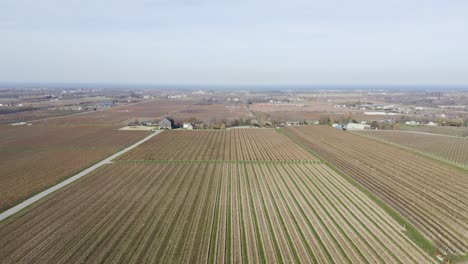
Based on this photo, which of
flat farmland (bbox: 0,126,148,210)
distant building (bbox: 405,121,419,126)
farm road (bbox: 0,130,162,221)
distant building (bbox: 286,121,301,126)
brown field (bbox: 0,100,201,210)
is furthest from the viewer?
distant building (bbox: 286,121,301,126)

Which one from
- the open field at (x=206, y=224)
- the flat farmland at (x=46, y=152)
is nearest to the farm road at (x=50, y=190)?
the flat farmland at (x=46, y=152)

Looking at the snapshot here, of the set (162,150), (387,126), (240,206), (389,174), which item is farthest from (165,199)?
(387,126)

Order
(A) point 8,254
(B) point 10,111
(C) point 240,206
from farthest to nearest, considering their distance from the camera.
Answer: (B) point 10,111 < (C) point 240,206 < (A) point 8,254

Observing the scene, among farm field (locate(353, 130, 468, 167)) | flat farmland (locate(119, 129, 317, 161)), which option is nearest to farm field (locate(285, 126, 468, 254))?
farm field (locate(353, 130, 468, 167))

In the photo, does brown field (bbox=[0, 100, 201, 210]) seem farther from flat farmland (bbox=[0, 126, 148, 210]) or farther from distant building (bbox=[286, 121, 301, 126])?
distant building (bbox=[286, 121, 301, 126])

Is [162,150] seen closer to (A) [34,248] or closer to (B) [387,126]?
(A) [34,248]

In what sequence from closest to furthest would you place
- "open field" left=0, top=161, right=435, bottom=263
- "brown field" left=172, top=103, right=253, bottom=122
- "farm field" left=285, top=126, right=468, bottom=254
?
"open field" left=0, top=161, right=435, bottom=263 < "farm field" left=285, top=126, right=468, bottom=254 < "brown field" left=172, top=103, right=253, bottom=122

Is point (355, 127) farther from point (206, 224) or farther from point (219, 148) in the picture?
point (206, 224)
